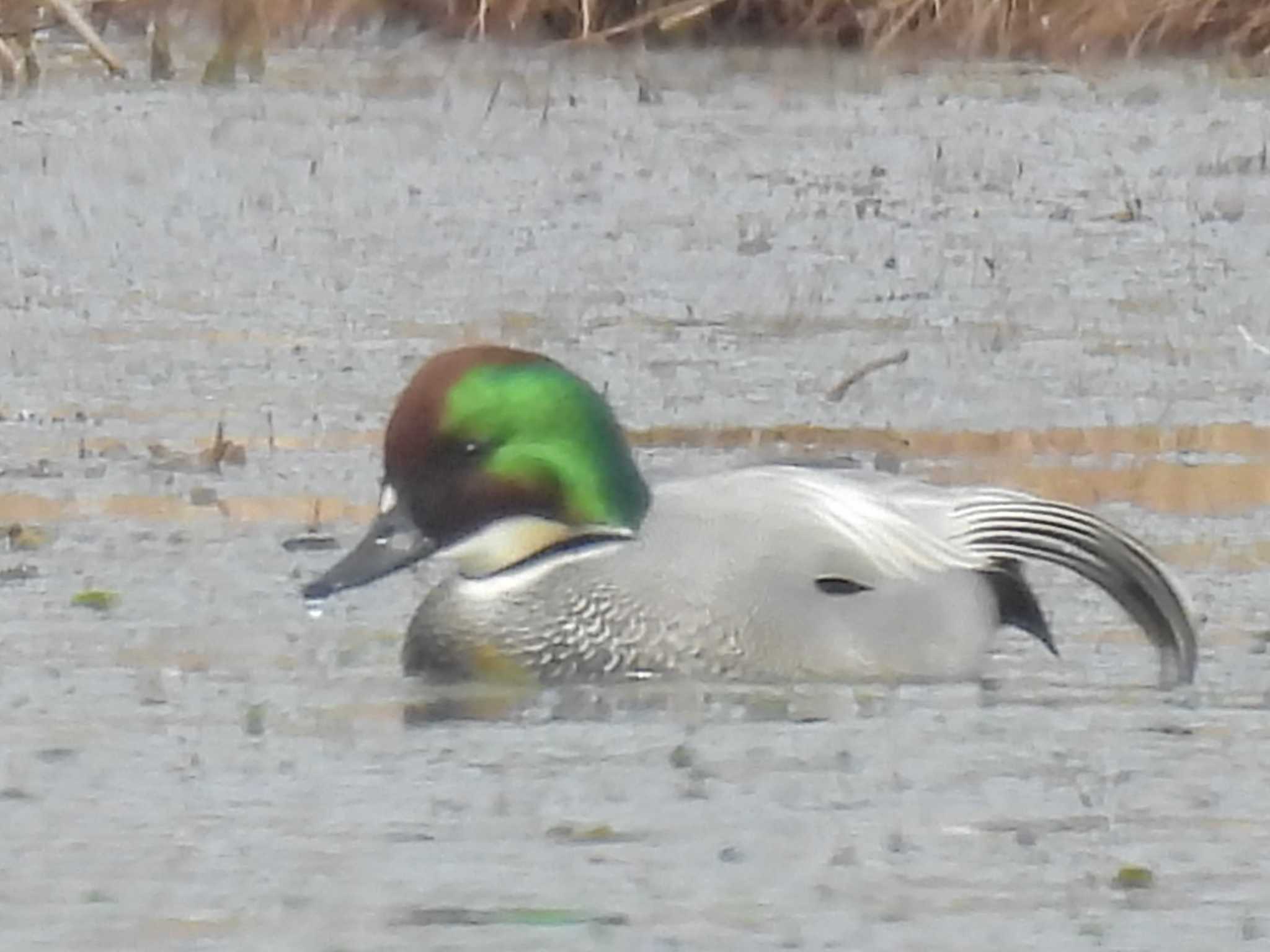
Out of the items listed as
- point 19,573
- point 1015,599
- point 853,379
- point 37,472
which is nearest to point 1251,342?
point 853,379

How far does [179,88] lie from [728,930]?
12980 mm

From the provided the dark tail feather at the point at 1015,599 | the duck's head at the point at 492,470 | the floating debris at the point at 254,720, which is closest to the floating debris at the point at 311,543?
the duck's head at the point at 492,470

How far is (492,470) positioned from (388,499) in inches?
6.3

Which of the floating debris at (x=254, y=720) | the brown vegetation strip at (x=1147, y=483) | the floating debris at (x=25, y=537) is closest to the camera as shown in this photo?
the floating debris at (x=254, y=720)

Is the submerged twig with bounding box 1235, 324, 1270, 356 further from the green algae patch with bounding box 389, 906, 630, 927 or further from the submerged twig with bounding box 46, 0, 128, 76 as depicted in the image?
the green algae patch with bounding box 389, 906, 630, 927

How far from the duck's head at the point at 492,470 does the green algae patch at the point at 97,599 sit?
22.1 inches

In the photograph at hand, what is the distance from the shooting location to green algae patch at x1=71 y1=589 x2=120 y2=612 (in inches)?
278

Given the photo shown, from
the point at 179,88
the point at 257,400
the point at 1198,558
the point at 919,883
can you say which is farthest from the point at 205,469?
the point at 179,88

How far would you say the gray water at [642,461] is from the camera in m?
5.31

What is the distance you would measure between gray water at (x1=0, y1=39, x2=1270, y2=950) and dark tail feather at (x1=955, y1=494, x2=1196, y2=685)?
0.32 ft

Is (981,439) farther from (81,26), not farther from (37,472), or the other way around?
(81,26)

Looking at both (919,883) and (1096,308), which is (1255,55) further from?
(919,883)

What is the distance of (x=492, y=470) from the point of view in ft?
21.5

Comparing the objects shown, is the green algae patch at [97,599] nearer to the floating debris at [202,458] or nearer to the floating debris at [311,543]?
the floating debris at [311,543]
